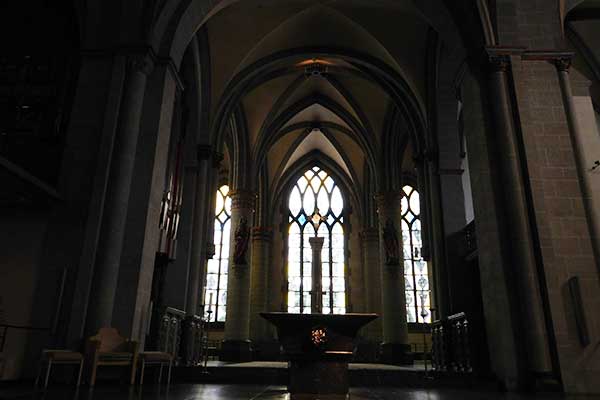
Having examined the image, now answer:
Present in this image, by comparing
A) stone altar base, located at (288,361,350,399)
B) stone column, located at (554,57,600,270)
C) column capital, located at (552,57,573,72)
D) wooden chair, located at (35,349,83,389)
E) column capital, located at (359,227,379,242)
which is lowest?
stone altar base, located at (288,361,350,399)

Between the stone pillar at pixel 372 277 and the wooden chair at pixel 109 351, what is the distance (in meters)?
14.0

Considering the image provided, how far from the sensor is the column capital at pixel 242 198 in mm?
16514

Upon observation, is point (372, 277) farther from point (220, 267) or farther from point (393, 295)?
point (220, 267)

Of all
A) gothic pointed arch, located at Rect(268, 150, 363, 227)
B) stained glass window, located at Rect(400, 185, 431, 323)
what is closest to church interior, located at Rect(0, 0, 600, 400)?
stained glass window, located at Rect(400, 185, 431, 323)

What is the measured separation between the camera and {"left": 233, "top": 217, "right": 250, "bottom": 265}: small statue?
15555 millimetres

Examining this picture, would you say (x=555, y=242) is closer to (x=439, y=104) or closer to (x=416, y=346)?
(x=439, y=104)

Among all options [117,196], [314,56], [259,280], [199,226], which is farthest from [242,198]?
[117,196]

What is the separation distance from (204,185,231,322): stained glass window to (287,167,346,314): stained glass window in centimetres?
294

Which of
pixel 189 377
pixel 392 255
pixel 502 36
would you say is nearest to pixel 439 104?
pixel 502 36

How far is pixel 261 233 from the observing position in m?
20.5

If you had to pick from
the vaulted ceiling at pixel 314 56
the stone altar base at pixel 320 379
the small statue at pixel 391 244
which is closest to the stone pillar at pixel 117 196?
the stone altar base at pixel 320 379

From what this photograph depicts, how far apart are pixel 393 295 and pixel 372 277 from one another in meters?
4.08

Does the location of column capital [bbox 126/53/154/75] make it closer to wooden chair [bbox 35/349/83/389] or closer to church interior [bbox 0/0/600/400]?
church interior [bbox 0/0/600/400]

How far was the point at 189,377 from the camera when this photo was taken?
7836 mm
